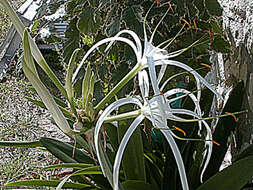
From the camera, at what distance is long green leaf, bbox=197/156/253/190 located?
786 millimetres

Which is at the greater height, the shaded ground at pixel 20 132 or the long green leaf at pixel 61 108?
the long green leaf at pixel 61 108

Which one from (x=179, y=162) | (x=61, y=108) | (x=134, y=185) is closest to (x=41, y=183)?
(x=134, y=185)

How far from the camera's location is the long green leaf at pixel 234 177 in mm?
786

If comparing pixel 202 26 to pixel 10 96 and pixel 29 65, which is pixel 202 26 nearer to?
pixel 29 65

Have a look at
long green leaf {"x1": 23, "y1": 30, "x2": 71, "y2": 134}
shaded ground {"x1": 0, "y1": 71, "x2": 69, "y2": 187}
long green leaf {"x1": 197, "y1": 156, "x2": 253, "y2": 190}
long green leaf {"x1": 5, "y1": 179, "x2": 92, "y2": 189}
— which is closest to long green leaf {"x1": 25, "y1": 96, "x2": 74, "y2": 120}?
long green leaf {"x1": 23, "y1": 30, "x2": 71, "y2": 134}

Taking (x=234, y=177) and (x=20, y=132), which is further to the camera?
(x=20, y=132)

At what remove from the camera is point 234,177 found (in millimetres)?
810

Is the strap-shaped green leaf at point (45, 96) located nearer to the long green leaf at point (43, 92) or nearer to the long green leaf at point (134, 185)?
the long green leaf at point (43, 92)

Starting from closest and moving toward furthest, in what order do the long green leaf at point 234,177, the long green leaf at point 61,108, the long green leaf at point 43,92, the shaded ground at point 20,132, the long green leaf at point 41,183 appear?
the long green leaf at point 43,92 → the long green leaf at point 61,108 → the long green leaf at point 234,177 → the long green leaf at point 41,183 → the shaded ground at point 20,132

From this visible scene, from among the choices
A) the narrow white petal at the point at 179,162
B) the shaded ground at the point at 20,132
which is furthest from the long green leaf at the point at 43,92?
the shaded ground at the point at 20,132

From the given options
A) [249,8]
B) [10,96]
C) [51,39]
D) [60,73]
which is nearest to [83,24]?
[51,39]

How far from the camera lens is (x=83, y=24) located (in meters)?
1.06

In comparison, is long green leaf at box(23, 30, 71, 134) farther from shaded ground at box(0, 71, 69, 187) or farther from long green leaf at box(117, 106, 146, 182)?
shaded ground at box(0, 71, 69, 187)

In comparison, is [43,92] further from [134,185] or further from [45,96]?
[134,185]
